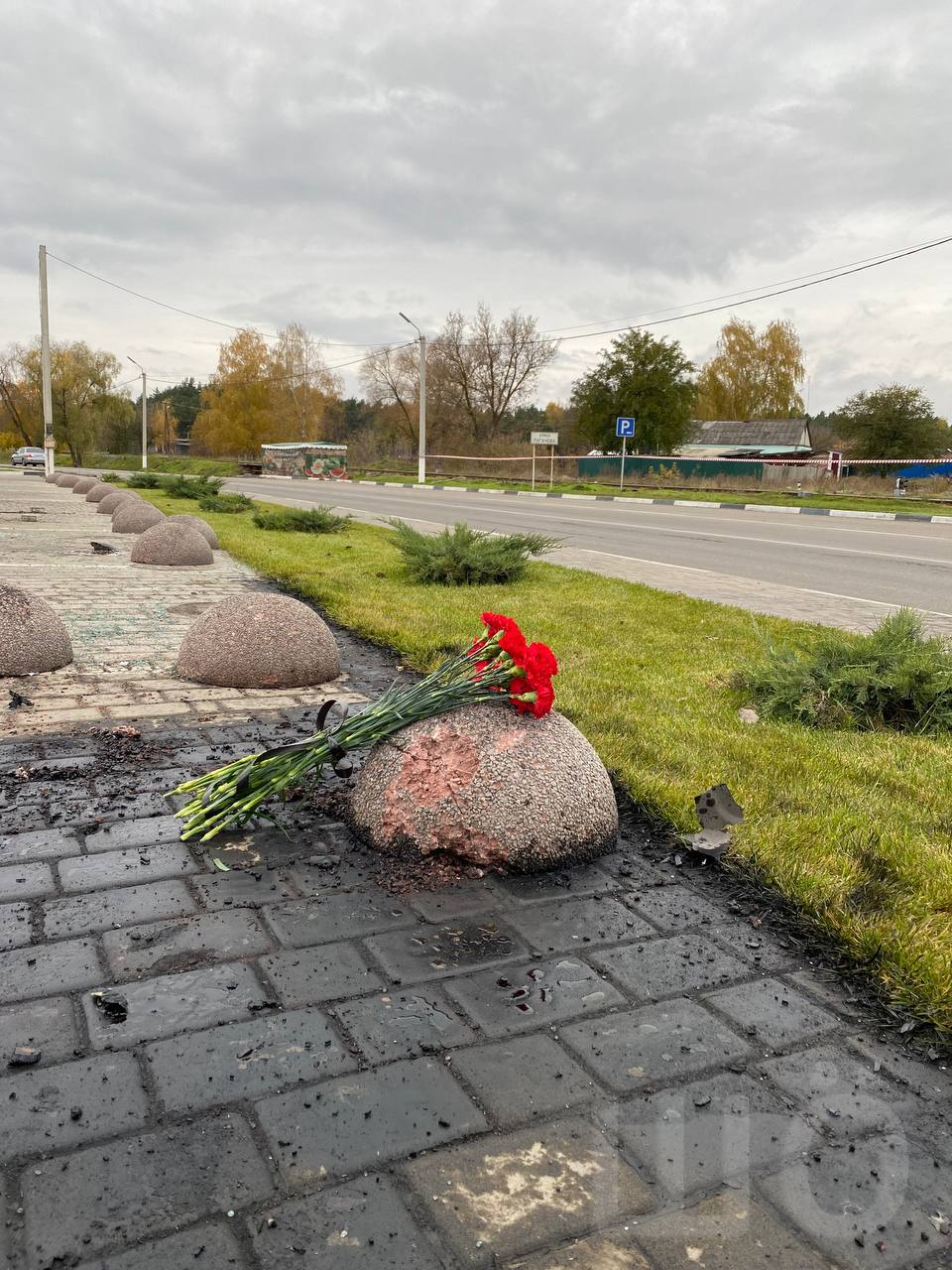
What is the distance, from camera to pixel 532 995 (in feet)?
8.27

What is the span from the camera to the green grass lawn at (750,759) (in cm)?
291

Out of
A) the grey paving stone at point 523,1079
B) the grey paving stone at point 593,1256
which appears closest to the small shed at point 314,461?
the grey paving stone at point 523,1079

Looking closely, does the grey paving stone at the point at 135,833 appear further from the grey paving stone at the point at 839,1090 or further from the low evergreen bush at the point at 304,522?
the low evergreen bush at the point at 304,522

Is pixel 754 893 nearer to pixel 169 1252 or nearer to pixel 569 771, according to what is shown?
pixel 569 771

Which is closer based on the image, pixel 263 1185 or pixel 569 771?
pixel 263 1185

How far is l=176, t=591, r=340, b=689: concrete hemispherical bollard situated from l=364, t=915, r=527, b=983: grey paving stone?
318 centimetres

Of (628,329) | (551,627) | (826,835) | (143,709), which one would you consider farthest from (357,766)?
(628,329)

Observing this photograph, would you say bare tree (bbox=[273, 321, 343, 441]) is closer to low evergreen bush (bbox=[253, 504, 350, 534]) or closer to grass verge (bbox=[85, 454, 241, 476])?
grass verge (bbox=[85, 454, 241, 476])

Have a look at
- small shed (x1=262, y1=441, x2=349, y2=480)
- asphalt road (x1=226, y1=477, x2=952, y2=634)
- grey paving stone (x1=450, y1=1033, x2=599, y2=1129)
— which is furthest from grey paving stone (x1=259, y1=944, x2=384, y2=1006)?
small shed (x1=262, y1=441, x2=349, y2=480)

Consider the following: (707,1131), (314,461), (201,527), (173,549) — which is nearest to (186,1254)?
(707,1131)

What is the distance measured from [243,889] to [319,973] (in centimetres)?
60

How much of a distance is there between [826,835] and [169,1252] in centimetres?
264

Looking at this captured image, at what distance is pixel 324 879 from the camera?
3.14 meters

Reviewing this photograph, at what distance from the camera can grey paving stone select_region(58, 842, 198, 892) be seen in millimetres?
3086
